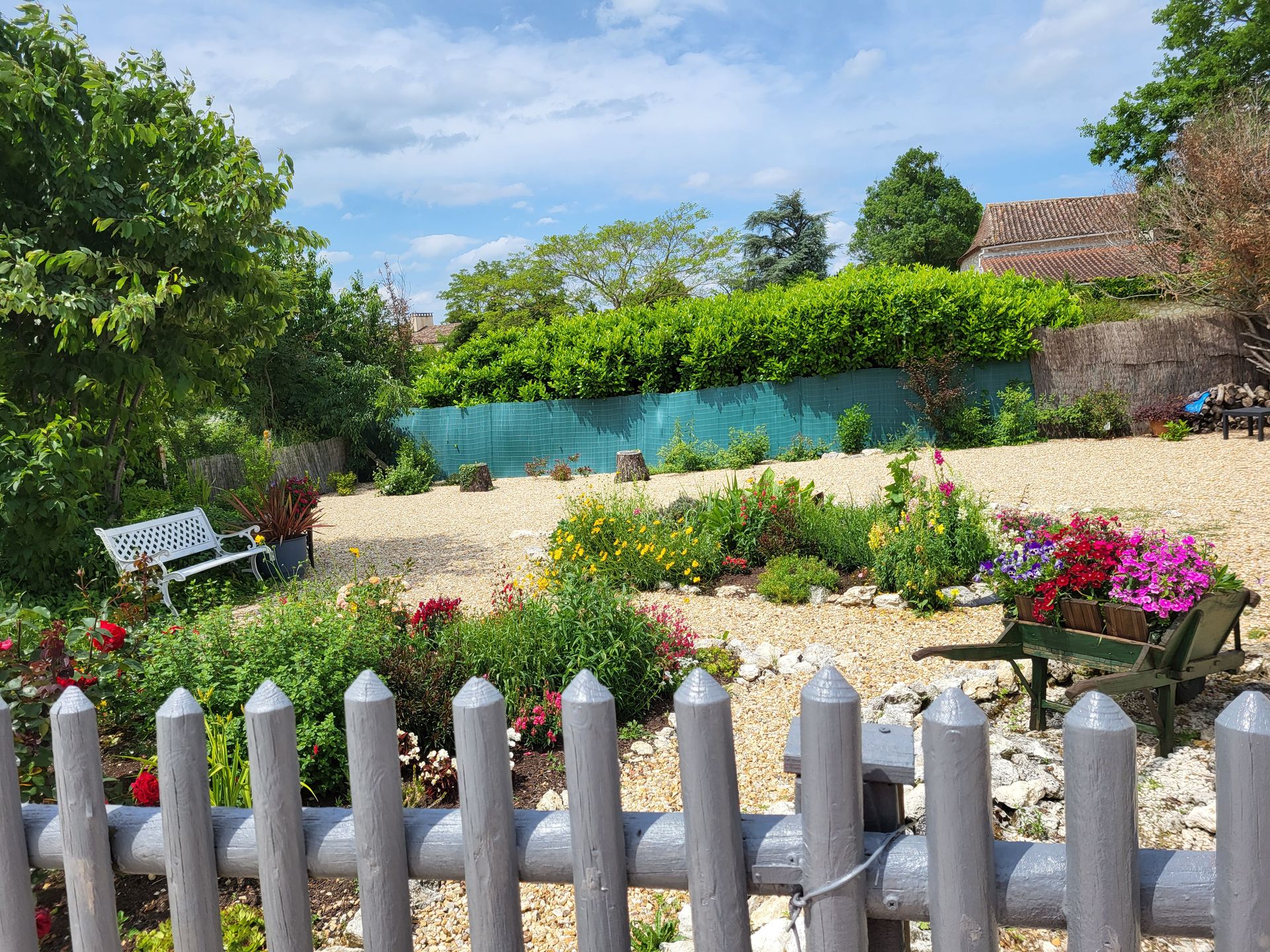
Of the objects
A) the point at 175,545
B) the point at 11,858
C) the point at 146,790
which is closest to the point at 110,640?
the point at 146,790

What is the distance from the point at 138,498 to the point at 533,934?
7037 mm

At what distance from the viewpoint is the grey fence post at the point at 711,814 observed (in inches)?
45.9

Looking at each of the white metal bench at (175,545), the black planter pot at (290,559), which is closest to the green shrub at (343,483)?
the black planter pot at (290,559)

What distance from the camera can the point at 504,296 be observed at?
32.7 metres

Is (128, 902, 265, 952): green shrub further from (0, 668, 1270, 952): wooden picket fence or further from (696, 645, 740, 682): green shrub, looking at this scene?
(696, 645, 740, 682): green shrub

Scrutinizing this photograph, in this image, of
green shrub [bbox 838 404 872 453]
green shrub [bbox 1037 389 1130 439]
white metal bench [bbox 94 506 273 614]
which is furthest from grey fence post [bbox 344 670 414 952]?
green shrub [bbox 1037 389 1130 439]

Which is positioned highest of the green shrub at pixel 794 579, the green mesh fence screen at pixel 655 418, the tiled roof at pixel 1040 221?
the tiled roof at pixel 1040 221

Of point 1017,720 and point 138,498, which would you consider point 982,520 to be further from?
point 138,498

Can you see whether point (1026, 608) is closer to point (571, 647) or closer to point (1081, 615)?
point (1081, 615)

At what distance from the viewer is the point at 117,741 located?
355 centimetres

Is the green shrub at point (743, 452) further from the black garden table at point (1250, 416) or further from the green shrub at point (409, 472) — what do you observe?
the black garden table at point (1250, 416)

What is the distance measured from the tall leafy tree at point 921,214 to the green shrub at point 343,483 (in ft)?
95.6

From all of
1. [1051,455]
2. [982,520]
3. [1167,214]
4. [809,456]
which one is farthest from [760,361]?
[982,520]

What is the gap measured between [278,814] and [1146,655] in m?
3.10
